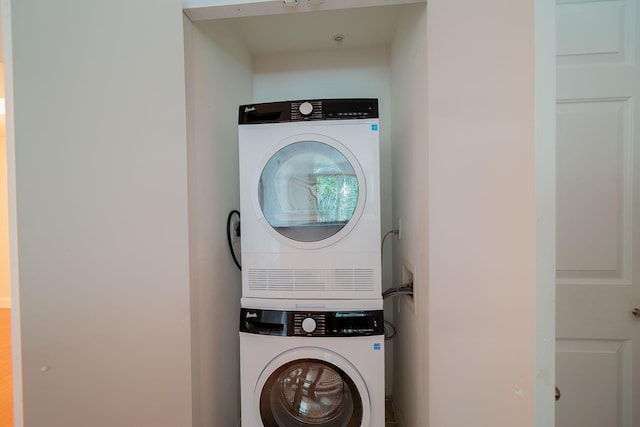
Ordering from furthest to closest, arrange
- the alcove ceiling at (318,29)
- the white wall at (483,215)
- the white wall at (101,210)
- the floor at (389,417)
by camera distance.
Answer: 1. the floor at (389,417)
2. the alcove ceiling at (318,29)
3. the white wall at (101,210)
4. the white wall at (483,215)

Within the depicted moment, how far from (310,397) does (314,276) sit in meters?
0.64

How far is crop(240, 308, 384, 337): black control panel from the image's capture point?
3.81 ft

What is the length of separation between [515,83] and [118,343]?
1680 mm

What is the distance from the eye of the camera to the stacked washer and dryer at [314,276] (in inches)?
45.9

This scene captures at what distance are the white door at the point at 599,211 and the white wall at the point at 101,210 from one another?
1853 mm

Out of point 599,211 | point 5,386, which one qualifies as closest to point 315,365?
point 599,211

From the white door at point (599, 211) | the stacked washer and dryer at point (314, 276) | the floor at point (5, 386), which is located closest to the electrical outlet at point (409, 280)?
the stacked washer and dryer at point (314, 276)

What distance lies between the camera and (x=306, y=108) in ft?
4.00

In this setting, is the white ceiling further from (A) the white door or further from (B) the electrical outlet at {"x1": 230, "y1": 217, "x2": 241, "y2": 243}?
(B) the electrical outlet at {"x1": 230, "y1": 217, "x2": 241, "y2": 243}

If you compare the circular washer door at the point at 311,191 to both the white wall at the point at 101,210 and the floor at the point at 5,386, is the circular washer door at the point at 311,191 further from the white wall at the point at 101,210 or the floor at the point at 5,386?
the floor at the point at 5,386

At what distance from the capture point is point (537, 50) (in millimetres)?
593

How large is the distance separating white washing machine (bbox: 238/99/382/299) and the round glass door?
38cm

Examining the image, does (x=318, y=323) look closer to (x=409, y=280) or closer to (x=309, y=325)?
(x=309, y=325)

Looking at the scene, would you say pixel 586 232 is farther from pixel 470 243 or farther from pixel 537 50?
pixel 537 50
